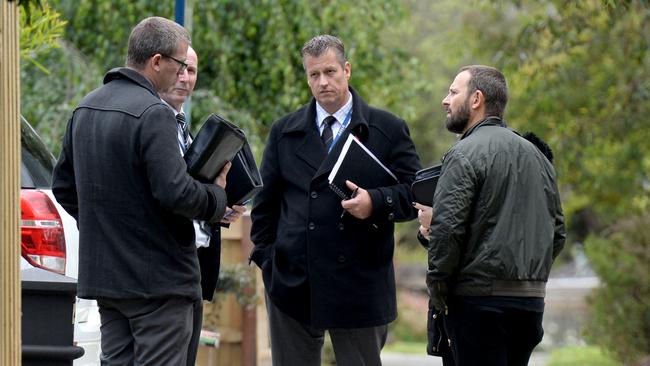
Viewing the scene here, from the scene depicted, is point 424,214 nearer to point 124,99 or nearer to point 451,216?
point 451,216

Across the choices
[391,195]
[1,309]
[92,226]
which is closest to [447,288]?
[391,195]

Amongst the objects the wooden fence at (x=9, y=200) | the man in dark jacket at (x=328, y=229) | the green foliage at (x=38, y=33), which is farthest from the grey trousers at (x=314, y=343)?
the green foliage at (x=38, y=33)

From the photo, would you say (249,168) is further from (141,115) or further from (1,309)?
(1,309)

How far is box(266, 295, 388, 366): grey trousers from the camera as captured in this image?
19.6 feet

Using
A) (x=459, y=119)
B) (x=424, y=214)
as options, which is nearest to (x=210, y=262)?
(x=424, y=214)

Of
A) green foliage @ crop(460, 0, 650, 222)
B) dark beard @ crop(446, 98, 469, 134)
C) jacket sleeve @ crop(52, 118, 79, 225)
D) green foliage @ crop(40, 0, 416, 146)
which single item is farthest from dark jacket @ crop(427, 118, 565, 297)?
green foliage @ crop(460, 0, 650, 222)

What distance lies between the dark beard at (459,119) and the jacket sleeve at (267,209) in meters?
1.12

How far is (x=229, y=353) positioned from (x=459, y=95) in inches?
159

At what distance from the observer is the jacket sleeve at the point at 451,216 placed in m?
5.09

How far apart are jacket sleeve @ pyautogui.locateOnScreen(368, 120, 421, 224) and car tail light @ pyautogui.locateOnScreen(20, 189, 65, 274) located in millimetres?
1501

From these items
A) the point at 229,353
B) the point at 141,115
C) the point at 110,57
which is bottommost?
the point at 229,353

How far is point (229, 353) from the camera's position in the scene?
8.90 metres

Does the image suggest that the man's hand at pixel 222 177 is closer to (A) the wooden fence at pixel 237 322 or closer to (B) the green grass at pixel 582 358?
(A) the wooden fence at pixel 237 322

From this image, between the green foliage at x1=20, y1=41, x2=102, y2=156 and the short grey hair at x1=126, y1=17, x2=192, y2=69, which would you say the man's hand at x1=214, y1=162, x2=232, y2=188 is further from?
the green foliage at x1=20, y1=41, x2=102, y2=156
